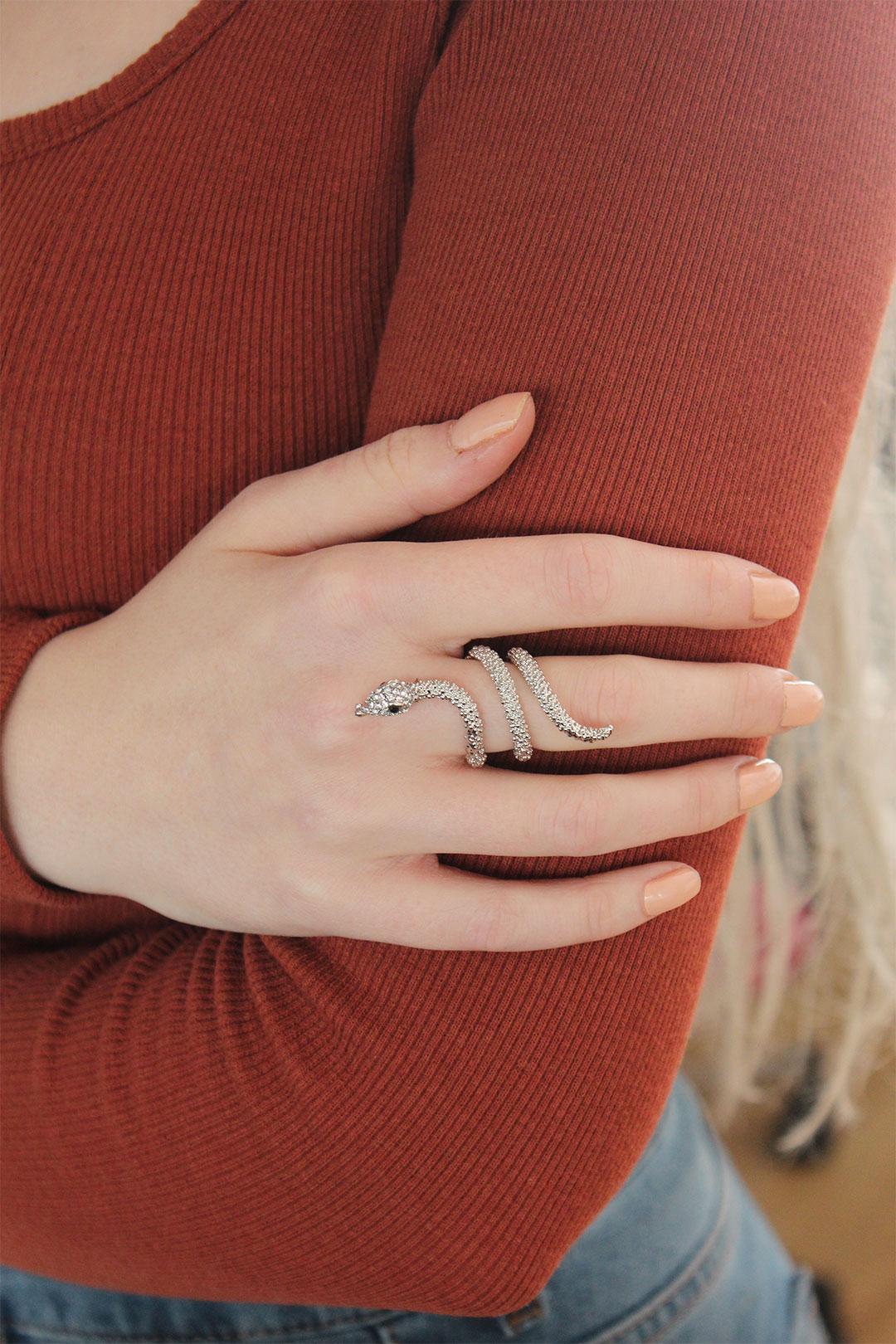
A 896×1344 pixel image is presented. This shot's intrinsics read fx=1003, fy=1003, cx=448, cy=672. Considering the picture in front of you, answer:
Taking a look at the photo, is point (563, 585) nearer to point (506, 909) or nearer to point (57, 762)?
point (506, 909)

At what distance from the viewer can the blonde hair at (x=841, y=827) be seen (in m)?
1.07

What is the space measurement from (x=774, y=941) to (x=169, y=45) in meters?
1.16

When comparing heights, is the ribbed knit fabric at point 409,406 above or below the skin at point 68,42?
below

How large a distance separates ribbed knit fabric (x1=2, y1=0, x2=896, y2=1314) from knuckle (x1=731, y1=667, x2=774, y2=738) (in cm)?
2

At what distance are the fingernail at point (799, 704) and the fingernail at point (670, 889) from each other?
0.39 feet

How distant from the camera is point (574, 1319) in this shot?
0.93m

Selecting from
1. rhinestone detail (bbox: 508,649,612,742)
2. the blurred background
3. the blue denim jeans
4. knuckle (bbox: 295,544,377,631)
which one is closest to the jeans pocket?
the blue denim jeans

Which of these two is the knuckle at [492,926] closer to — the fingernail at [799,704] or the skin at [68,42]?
the fingernail at [799,704]

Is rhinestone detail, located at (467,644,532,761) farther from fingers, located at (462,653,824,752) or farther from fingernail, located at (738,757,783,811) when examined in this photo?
fingernail, located at (738,757,783,811)

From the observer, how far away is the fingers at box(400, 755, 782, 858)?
616 millimetres

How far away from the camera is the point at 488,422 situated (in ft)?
1.95

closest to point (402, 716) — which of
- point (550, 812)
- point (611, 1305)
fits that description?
point (550, 812)

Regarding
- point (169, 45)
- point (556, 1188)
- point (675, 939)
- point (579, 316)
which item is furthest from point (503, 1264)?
point (169, 45)

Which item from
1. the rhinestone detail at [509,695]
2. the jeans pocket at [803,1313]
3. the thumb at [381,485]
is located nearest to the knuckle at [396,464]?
the thumb at [381,485]
